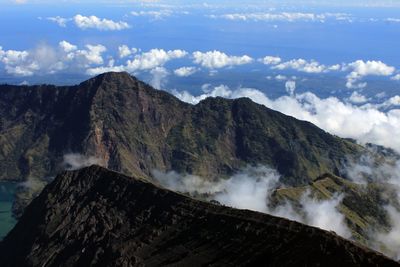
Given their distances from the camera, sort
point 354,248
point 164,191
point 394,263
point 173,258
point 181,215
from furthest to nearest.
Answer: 1. point 164,191
2. point 181,215
3. point 173,258
4. point 354,248
5. point 394,263

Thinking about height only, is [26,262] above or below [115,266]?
below

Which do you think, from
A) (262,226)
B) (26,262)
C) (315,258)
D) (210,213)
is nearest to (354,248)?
(315,258)

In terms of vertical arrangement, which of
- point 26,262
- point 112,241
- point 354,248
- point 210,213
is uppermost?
point 354,248

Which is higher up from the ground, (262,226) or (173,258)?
(262,226)

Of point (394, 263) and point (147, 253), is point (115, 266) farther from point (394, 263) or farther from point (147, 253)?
point (394, 263)

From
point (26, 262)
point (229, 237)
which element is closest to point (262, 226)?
point (229, 237)

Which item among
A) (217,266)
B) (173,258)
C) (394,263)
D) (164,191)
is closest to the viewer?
(394,263)

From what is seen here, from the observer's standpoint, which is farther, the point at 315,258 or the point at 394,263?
the point at 315,258

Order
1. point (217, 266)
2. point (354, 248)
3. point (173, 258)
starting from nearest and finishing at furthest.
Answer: point (354, 248), point (217, 266), point (173, 258)

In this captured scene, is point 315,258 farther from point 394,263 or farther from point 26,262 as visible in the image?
point 26,262
